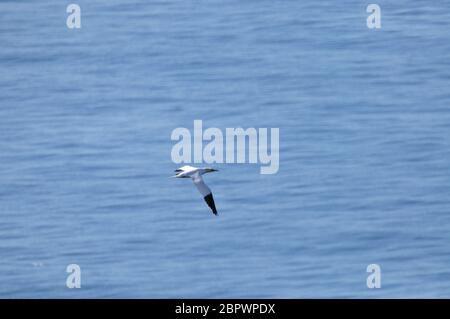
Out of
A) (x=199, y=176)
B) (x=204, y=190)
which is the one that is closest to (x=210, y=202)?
(x=204, y=190)

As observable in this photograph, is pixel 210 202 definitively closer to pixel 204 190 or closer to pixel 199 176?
pixel 204 190

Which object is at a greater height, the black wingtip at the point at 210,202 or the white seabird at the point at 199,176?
the white seabird at the point at 199,176

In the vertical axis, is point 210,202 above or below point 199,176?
below

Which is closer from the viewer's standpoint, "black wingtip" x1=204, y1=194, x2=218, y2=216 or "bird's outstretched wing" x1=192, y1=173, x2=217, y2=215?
"bird's outstretched wing" x1=192, y1=173, x2=217, y2=215

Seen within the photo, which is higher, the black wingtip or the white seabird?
the white seabird

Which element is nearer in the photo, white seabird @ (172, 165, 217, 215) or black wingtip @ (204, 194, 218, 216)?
white seabird @ (172, 165, 217, 215)

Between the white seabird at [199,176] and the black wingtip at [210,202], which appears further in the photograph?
the black wingtip at [210,202]
